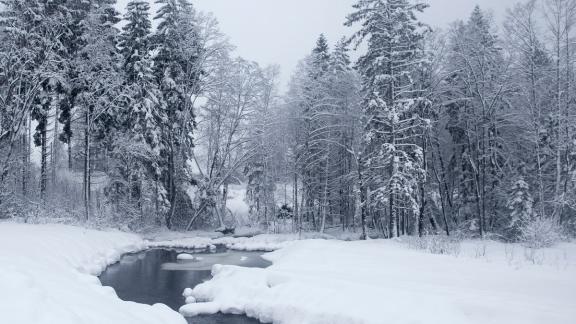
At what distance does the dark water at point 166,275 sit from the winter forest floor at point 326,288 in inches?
22.5

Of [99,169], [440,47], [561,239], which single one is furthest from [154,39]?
[561,239]

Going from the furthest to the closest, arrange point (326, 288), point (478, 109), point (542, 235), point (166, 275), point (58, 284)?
1. point (478, 109)
2. point (542, 235)
3. point (166, 275)
4. point (326, 288)
5. point (58, 284)

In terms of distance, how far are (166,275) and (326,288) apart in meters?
8.85

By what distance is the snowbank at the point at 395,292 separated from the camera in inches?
332

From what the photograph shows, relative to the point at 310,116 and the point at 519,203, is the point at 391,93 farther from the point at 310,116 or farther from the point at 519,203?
the point at 519,203

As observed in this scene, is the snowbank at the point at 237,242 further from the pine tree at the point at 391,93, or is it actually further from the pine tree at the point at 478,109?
the pine tree at the point at 478,109

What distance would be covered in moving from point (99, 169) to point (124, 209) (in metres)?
7.70

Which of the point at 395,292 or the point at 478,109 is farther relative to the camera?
the point at 478,109

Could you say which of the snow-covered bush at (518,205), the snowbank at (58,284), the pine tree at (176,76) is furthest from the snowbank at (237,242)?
the snow-covered bush at (518,205)

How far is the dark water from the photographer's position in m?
13.0

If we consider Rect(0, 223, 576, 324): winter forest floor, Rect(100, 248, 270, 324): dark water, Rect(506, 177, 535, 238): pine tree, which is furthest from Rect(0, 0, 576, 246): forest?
Rect(0, 223, 576, 324): winter forest floor

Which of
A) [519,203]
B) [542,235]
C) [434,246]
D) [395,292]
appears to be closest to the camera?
[395,292]

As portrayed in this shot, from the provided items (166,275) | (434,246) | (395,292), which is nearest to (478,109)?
(434,246)

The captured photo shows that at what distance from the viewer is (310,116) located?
97.6 ft
